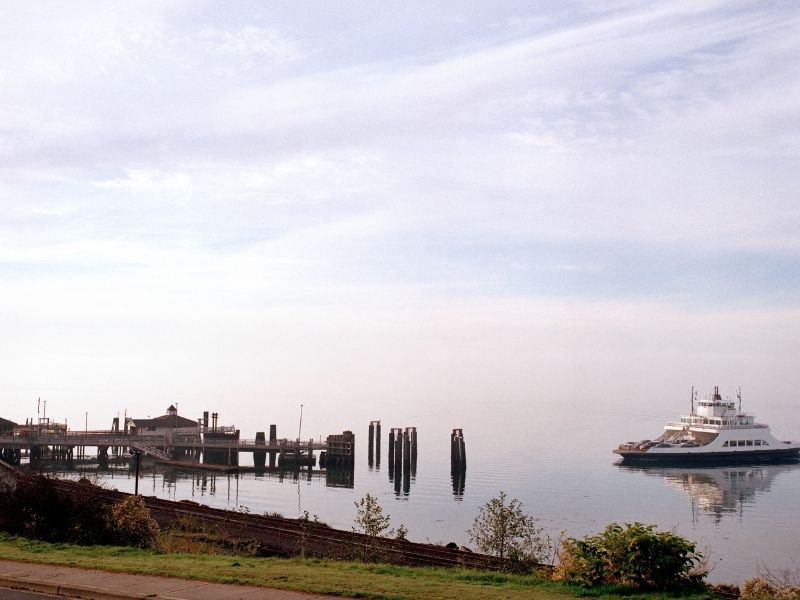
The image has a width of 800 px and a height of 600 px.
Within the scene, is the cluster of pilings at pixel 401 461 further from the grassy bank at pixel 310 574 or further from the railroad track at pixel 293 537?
the grassy bank at pixel 310 574

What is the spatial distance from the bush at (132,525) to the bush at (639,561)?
10894 mm

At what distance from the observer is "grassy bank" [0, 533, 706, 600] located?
46.8 feet

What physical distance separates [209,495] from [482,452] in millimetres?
70283

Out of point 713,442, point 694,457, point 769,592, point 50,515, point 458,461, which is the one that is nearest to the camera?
point 769,592

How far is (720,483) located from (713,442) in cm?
1952

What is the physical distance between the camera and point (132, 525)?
20672 millimetres

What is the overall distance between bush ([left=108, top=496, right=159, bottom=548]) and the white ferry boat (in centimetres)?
9950

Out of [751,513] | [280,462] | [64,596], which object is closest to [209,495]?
[280,462]

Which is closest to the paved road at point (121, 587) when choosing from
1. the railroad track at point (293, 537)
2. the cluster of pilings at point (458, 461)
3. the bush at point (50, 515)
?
the bush at point (50, 515)

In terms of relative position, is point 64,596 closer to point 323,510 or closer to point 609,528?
→ point 609,528

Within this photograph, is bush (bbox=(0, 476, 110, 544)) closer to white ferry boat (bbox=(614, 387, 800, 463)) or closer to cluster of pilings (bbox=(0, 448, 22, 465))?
cluster of pilings (bbox=(0, 448, 22, 465))

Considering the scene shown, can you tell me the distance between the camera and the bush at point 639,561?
1419cm

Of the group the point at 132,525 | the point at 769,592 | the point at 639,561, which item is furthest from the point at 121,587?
the point at 769,592

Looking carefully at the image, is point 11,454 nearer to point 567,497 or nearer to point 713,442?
point 567,497
